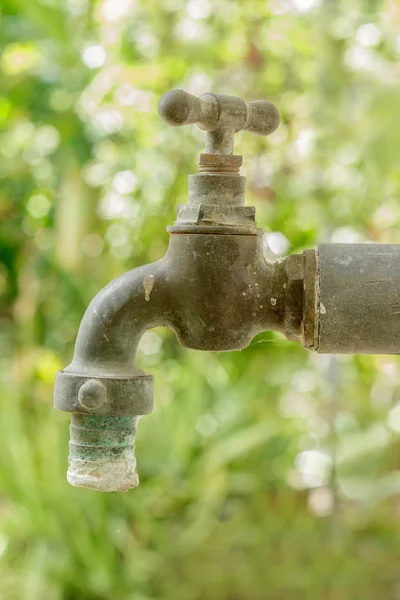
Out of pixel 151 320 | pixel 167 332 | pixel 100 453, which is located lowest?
pixel 100 453

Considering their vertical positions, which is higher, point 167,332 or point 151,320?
point 167,332

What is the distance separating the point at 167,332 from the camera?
7.04ft

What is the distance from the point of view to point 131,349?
65cm

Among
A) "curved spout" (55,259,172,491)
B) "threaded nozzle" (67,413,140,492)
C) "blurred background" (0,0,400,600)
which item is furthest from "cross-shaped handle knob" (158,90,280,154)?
"blurred background" (0,0,400,600)

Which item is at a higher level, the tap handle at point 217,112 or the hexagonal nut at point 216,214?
the tap handle at point 217,112

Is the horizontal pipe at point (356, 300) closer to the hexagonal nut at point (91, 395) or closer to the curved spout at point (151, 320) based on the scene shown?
the curved spout at point (151, 320)

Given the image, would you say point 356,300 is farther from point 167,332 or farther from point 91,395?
point 167,332

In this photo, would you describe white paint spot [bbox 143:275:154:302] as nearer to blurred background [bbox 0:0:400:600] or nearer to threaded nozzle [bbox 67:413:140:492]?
threaded nozzle [bbox 67:413:140:492]

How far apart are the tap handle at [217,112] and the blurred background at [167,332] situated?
821 mm

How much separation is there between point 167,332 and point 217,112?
5.13 feet

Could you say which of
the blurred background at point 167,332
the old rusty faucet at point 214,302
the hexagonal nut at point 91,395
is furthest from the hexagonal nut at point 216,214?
the blurred background at point 167,332

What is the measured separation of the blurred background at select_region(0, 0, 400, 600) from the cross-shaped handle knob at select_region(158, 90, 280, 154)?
2.69 ft

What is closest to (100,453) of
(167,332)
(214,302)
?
(214,302)

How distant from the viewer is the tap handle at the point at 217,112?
0.57 meters
